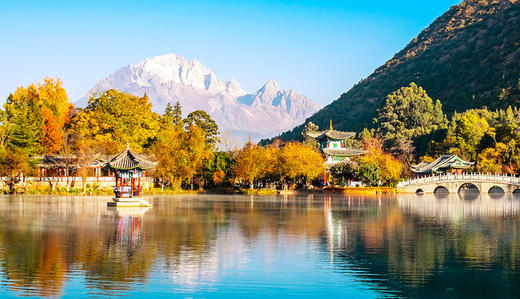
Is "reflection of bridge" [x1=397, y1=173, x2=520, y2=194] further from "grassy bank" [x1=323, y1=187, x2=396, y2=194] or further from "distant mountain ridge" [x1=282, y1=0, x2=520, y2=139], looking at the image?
"distant mountain ridge" [x1=282, y1=0, x2=520, y2=139]

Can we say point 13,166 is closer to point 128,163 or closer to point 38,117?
point 38,117

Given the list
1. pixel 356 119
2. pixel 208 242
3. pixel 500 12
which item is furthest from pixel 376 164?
pixel 500 12

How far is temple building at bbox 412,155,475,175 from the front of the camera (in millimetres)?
82062

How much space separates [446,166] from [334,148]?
17390mm

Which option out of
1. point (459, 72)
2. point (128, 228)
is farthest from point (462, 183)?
point (459, 72)

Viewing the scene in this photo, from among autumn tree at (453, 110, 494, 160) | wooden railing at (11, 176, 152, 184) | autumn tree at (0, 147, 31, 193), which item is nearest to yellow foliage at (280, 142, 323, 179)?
wooden railing at (11, 176, 152, 184)

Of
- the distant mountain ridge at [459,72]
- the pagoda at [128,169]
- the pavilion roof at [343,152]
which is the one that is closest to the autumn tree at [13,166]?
the pagoda at [128,169]

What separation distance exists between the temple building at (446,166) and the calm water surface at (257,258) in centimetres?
A: 5035

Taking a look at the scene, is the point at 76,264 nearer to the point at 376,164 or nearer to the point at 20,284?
the point at 20,284

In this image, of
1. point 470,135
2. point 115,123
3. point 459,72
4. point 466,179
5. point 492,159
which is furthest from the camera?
point 459,72

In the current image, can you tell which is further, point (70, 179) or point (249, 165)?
point (249, 165)

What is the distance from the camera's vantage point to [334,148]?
3578 inches

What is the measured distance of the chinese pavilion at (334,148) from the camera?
290ft

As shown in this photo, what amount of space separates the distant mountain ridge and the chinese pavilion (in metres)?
45.7
